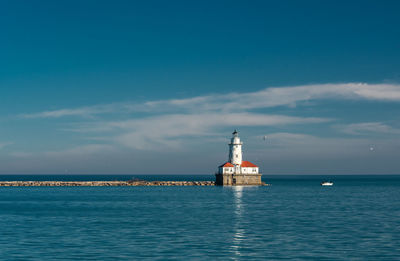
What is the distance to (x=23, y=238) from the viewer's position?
131 feet

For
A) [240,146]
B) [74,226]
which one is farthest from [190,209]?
[240,146]

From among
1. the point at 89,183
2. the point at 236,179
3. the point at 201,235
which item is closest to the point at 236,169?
the point at 236,179

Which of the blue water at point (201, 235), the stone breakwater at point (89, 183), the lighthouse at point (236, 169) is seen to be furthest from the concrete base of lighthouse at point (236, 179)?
the blue water at point (201, 235)

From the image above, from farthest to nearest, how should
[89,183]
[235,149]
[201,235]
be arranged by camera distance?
[89,183], [235,149], [201,235]

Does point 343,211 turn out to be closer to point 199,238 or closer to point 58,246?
point 199,238

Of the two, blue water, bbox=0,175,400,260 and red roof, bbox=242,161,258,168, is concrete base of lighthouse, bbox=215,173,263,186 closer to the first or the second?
red roof, bbox=242,161,258,168

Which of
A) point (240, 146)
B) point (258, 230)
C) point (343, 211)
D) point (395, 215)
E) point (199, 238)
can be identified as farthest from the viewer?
point (240, 146)

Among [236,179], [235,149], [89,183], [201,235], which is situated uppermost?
[235,149]

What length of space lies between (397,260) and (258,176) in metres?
112

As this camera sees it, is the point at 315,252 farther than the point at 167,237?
No

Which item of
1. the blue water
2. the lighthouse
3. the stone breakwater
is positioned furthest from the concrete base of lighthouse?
the blue water

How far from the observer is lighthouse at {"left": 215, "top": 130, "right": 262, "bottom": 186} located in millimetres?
136750

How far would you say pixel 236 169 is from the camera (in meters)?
139

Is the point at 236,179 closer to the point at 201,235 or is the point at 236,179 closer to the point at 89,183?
the point at 89,183
